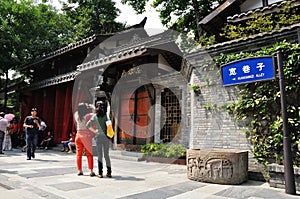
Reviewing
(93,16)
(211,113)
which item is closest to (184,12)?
(211,113)

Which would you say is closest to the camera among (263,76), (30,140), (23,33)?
(263,76)

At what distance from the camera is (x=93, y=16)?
2359cm

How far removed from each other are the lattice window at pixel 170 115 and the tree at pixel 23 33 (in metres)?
10.2

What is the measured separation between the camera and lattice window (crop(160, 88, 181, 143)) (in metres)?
8.99

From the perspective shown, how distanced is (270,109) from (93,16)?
2182 centimetres

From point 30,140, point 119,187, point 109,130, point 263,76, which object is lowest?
point 119,187

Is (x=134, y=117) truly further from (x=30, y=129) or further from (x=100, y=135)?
(x=100, y=135)

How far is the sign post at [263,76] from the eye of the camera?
4.07m

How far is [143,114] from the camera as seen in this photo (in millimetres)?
10031

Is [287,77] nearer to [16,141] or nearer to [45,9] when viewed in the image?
[16,141]

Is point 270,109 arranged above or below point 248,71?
below

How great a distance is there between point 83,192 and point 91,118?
1.79 metres

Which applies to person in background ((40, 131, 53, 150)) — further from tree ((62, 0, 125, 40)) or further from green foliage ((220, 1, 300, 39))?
tree ((62, 0, 125, 40))

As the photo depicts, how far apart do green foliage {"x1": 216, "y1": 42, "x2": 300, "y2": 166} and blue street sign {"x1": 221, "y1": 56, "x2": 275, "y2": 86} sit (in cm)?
41
